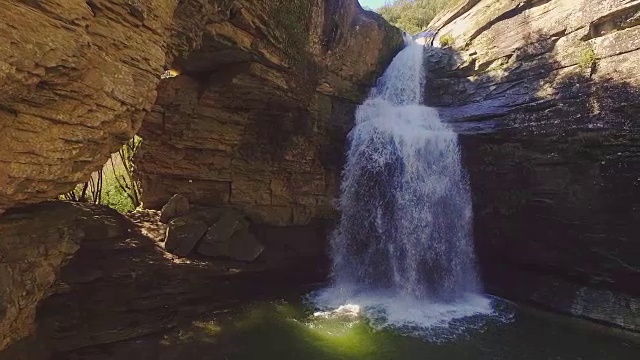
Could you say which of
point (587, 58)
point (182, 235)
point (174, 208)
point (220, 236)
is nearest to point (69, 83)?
point (182, 235)

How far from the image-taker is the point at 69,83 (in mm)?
5355

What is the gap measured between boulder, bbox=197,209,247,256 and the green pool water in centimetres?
184

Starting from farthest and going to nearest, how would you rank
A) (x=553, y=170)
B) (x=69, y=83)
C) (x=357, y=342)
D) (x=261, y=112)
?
1. (x=261, y=112)
2. (x=553, y=170)
3. (x=357, y=342)
4. (x=69, y=83)

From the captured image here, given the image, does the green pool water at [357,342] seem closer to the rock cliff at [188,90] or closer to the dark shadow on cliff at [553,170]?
the dark shadow on cliff at [553,170]

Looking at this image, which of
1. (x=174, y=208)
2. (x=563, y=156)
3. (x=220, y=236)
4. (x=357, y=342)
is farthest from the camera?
(x=174, y=208)

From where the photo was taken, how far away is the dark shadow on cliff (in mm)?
9398

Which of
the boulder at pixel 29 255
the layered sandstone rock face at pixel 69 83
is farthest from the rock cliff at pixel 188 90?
the boulder at pixel 29 255

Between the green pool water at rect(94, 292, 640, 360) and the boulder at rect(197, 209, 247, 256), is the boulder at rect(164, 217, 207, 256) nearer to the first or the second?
the boulder at rect(197, 209, 247, 256)

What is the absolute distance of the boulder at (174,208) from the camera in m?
10.8

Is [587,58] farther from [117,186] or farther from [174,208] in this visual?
[117,186]

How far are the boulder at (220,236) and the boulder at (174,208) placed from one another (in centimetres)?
109

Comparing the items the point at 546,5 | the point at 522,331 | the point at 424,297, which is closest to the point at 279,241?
the point at 424,297

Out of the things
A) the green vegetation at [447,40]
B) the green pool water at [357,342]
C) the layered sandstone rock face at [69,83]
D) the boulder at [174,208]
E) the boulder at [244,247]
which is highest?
the green vegetation at [447,40]

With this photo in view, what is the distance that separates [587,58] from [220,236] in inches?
464
